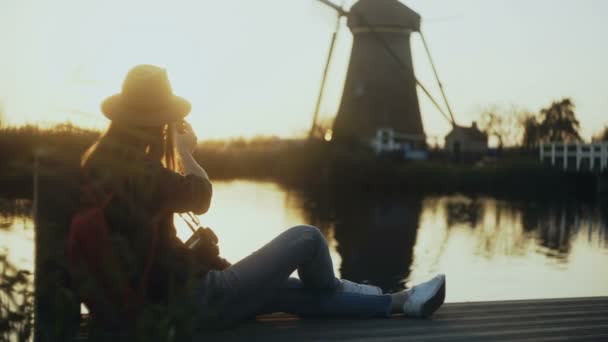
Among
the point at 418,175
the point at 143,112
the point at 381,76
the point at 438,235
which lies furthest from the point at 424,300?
the point at 381,76

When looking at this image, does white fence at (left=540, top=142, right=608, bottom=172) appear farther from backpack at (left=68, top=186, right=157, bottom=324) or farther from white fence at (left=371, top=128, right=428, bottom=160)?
backpack at (left=68, top=186, right=157, bottom=324)

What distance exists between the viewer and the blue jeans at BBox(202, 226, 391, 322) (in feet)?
8.82

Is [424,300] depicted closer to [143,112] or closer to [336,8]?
[143,112]

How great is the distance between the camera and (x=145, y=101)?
2309 millimetres

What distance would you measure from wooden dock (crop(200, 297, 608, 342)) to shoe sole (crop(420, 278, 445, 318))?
0.03 m

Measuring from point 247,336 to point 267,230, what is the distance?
10772 mm

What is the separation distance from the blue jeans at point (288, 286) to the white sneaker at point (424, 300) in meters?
0.08

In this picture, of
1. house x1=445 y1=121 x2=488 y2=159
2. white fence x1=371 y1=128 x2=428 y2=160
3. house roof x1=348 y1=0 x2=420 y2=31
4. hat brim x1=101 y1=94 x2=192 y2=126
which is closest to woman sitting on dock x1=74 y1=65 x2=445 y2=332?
hat brim x1=101 y1=94 x2=192 y2=126

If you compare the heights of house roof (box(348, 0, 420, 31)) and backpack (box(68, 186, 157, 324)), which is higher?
house roof (box(348, 0, 420, 31))

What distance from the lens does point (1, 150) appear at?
258cm

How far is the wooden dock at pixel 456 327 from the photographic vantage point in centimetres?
274

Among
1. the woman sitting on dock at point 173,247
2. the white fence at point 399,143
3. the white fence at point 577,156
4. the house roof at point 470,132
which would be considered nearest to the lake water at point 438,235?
the woman sitting on dock at point 173,247

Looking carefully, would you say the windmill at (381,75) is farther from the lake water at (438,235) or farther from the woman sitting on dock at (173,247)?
the woman sitting on dock at (173,247)

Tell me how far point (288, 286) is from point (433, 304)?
550 millimetres
